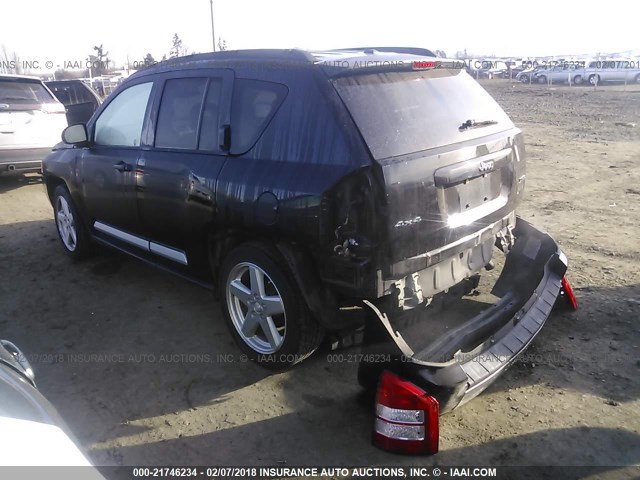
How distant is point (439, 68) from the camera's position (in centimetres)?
336

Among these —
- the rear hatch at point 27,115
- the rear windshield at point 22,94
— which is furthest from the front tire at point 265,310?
the rear windshield at point 22,94

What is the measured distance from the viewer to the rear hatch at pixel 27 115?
812cm

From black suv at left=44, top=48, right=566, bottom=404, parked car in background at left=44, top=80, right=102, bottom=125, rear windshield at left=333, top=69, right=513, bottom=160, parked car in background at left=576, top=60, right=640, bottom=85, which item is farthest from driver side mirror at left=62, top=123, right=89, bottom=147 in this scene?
parked car in background at left=576, top=60, right=640, bottom=85

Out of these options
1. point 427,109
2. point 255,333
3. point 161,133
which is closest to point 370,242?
point 427,109

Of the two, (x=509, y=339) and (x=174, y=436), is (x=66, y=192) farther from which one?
(x=509, y=339)

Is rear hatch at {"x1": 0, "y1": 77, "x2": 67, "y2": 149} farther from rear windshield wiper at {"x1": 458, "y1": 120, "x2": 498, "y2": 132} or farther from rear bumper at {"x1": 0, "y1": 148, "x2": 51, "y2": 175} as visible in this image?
rear windshield wiper at {"x1": 458, "y1": 120, "x2": 498, "y2": 132}

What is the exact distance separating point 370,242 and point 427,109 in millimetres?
948

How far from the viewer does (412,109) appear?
9.91ft

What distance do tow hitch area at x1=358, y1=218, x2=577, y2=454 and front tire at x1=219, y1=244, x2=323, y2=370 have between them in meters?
0.46

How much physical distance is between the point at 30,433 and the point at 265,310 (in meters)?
1.80

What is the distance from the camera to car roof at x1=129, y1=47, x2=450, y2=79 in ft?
9.84

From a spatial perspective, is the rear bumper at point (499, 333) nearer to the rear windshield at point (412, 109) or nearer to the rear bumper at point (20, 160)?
the rear windshield at point (412, 109)

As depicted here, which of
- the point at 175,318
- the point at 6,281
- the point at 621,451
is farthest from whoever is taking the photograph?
the point at 6,281

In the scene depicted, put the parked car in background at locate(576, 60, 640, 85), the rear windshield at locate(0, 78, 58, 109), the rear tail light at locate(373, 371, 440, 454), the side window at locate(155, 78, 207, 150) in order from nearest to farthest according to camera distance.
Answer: the rear tail light at locate(373, 371, 440, 454)
the side window at locate(155, 78, 207, 150)
the rear windshield at locate(0, 78, 58, 109)
the parked car in background at locate(576, 60, 640, 85)
